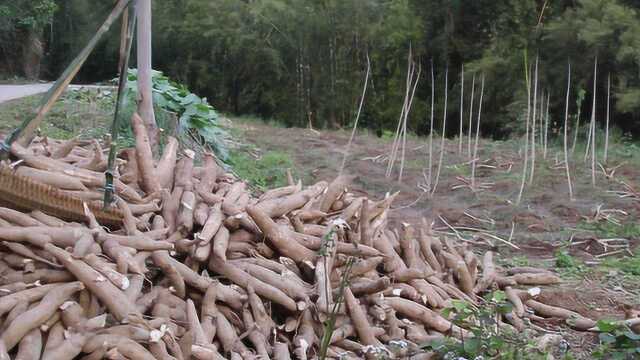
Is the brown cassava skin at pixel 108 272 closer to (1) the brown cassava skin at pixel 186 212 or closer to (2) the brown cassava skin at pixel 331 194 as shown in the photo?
(1) the brown cassava skin at pixel 186 212

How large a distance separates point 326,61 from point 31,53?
6999mm

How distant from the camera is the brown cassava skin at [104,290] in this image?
Answer: 3.16 m

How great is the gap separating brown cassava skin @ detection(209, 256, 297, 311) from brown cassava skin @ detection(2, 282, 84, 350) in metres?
0.65

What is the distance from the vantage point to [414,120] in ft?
48.2

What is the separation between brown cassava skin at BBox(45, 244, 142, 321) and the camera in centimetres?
316

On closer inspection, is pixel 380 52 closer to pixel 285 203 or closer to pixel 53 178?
pixel 285 203

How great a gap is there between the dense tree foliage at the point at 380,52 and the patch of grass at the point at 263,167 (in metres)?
4.60

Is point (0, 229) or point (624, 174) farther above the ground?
point (0, 229)

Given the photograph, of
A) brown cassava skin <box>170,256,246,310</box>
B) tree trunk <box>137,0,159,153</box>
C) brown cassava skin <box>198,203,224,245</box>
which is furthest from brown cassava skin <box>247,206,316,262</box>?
tree trunk <box>137,0,159,153</box>

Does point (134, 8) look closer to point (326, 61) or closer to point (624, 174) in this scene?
point (624, 174)

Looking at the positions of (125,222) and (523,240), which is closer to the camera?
(125,222)

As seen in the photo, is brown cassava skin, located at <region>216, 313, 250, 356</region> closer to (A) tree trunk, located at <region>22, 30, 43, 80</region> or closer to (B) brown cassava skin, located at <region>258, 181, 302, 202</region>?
(B) brown cassava skin, located at <region>258, 181, 302, 202</region>

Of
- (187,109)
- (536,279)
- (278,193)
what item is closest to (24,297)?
(278,193)

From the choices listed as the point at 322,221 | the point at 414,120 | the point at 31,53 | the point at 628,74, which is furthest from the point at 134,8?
the point at 31,53
